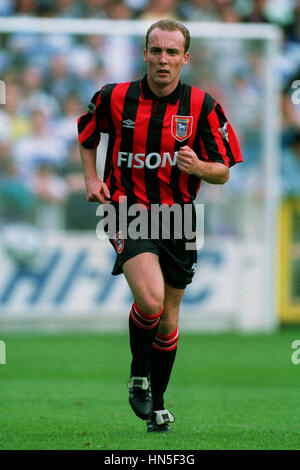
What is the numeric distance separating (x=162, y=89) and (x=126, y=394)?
2661 millimetres

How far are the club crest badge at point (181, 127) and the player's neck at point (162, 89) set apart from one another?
5.7 inches

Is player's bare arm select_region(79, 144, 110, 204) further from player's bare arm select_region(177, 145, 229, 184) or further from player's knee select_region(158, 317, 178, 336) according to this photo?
player's knee select_region(158, 317, 178, 336)

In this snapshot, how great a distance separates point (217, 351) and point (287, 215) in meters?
3.12

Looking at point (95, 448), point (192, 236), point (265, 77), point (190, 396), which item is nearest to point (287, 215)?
point (265, 77)

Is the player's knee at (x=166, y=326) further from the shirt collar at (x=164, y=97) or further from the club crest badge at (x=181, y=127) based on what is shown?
the shirt collar at (x=164, y=97)

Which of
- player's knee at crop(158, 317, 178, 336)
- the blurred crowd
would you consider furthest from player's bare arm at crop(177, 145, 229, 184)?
the blurred crowd

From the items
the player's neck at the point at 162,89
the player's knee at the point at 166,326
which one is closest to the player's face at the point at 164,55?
the player's neck at the point at 162,89

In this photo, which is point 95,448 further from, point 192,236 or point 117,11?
point 117,11

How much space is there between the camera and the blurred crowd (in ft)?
38.1

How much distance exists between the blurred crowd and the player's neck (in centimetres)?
641

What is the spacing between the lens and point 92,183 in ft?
17.3

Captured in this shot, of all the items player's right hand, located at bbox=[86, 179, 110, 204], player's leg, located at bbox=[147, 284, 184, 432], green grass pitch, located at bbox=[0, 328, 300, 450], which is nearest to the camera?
green grass pitch, located at bbox=[0, 328, 300, 450]

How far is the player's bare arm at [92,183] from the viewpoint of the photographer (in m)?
5.21

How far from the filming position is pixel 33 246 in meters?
11.5
